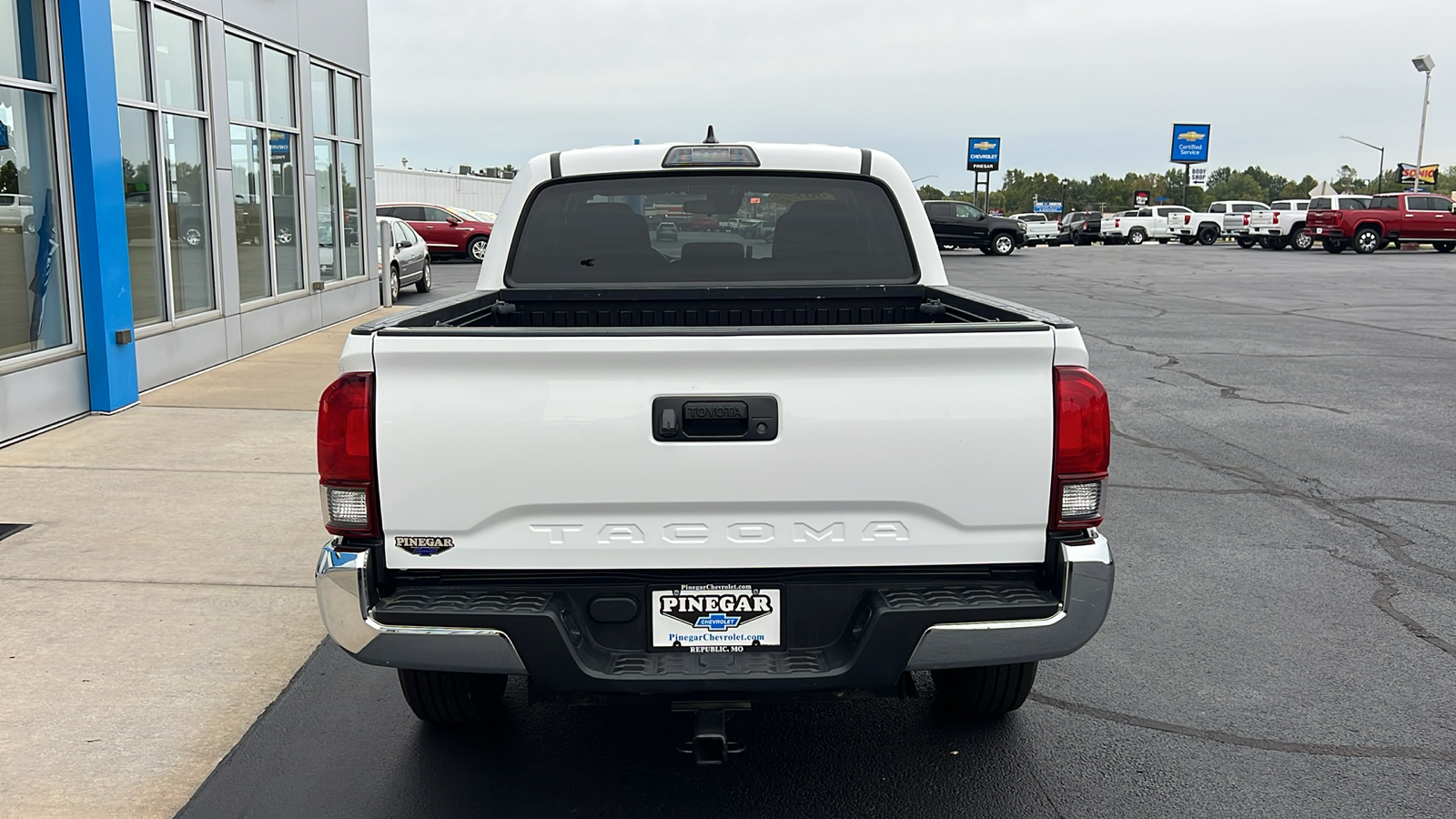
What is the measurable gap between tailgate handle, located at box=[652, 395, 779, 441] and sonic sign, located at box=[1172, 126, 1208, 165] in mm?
76779

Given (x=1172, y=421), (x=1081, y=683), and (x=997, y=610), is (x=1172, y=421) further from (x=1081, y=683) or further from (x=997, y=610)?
(x=997, y=610)

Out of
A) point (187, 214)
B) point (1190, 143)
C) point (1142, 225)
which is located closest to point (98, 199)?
point (187, 214)

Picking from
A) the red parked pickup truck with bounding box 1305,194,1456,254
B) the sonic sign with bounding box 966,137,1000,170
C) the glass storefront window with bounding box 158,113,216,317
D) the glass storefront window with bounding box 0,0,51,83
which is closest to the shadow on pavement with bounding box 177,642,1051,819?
the glass storefront window with bounding box 0,0,51,83

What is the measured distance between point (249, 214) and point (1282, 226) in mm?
40803

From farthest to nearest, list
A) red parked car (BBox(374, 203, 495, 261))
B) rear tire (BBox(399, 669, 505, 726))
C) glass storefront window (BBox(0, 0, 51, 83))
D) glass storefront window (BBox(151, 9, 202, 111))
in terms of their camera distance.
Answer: red parked car (BBox(374, 203, 495, 261)), glass storefront window (BBox(151, 9, 202, 111)), glass storefront window (BBox(0, 0, 51, 83)), rear tire (BBox(399, 669, 505, 726))

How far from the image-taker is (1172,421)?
31.5ft

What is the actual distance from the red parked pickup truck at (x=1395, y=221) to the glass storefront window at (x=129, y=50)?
130ft

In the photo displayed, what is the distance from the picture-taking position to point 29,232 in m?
8.88

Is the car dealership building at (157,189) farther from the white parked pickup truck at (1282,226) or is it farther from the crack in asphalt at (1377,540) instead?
the white parked pickup truck at (1282,226)

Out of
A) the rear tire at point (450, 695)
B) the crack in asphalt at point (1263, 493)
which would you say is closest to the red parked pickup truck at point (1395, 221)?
the crack in asphalt at point (1263, 493)

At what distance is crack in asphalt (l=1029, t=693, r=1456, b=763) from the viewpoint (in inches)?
149

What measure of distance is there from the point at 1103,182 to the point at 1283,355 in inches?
6119

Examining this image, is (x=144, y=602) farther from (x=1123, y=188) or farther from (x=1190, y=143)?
(x=1123, y=188)

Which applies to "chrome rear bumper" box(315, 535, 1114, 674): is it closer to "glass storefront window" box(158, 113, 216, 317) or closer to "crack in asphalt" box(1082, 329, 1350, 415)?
"crack in asphalt" box(1082, 329, 1350, 415)
